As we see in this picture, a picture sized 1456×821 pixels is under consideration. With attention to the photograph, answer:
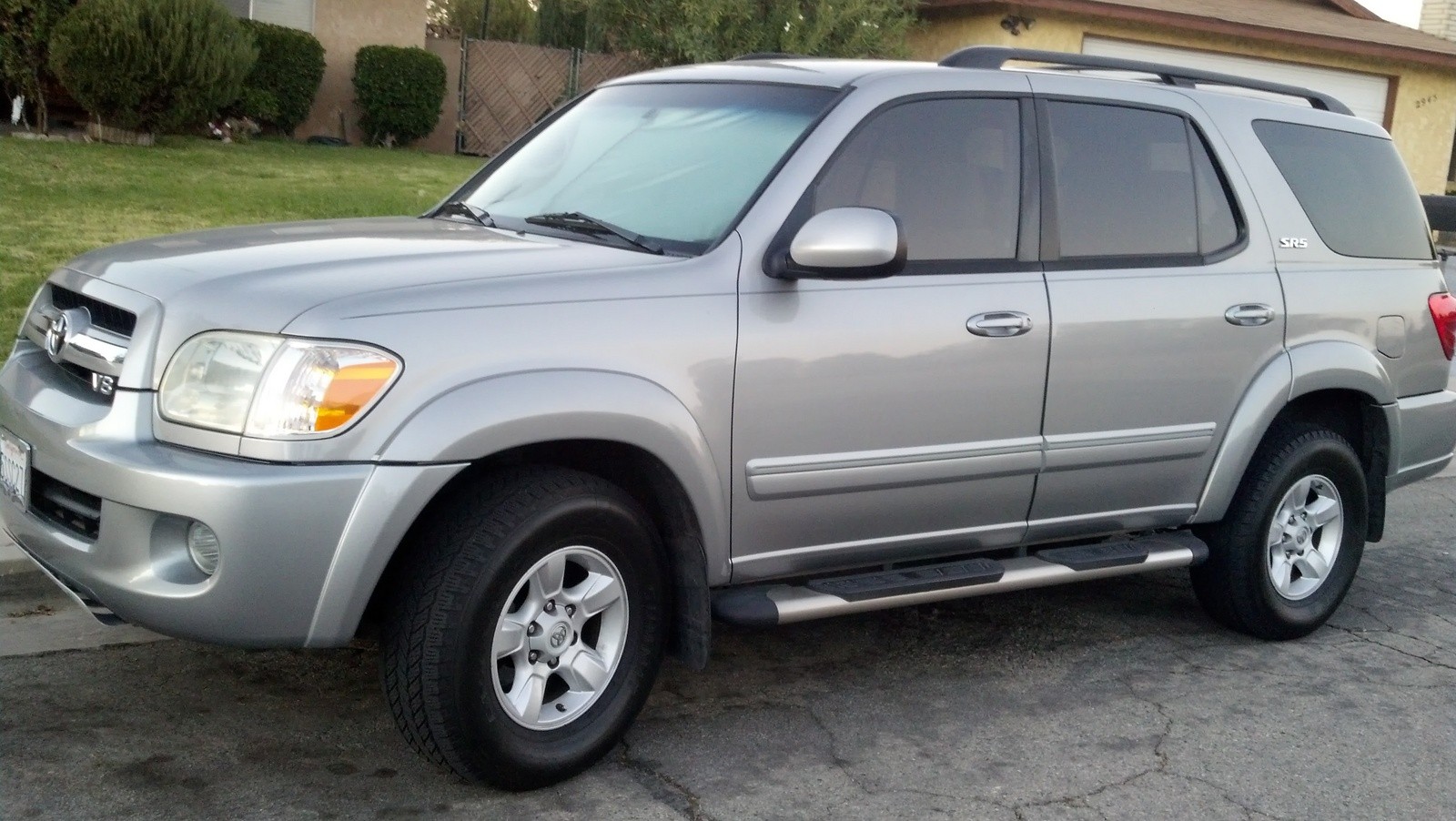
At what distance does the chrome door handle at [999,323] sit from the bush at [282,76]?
14.1 meters

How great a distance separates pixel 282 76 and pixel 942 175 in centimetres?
1455

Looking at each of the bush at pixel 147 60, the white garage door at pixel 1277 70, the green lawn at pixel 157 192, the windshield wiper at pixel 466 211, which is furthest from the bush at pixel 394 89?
the windshield wiper at pixel 466 211

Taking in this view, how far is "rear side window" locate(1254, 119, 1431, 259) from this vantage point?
540cm

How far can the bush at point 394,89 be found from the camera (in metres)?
18.7

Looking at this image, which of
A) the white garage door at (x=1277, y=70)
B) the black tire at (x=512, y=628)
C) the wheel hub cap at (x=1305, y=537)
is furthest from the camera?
the white garage door at (x=1277, y=70)

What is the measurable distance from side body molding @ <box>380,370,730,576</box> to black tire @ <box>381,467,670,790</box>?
5.9 inches

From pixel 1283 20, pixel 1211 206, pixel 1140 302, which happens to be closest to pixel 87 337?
pixel 1140 302

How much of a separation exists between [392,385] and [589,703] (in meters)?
1.02

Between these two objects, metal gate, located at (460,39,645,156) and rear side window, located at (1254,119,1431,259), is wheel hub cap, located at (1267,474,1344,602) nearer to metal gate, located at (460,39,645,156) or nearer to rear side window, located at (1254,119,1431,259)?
rear side window, located at (1254,119,1431,259)

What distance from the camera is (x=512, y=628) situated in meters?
3.67

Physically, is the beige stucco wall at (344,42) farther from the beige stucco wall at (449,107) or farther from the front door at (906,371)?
the front door at (906,371)

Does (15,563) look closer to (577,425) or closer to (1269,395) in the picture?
(577,425)

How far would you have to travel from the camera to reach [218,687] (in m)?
4.34

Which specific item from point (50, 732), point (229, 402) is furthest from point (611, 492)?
point (50, 732)
